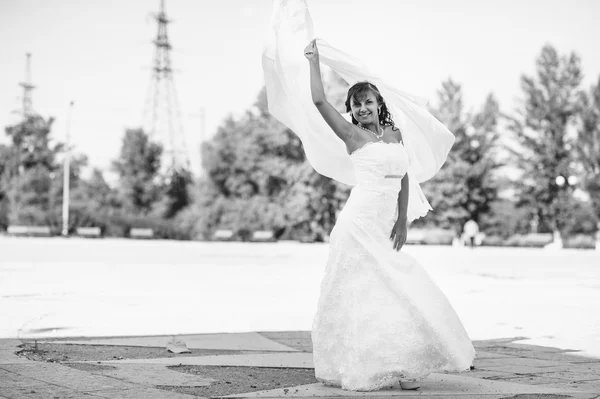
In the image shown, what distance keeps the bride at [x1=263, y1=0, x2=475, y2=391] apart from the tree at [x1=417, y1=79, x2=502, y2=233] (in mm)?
66246

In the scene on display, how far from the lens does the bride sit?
556 centimetres

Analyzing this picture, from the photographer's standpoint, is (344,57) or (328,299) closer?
(328,299)

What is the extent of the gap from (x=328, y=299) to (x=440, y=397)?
3.33 ft

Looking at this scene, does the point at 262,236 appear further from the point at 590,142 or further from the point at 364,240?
the point at 364,240

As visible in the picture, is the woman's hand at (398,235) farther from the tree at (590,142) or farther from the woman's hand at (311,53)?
the tree at (590,142)

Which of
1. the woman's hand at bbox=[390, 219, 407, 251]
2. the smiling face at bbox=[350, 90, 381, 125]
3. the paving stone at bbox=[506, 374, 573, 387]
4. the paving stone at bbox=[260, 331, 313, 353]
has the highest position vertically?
the smiling face at bbox=[350, 90, 381, 125]

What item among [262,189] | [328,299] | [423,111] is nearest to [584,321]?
[423,111]

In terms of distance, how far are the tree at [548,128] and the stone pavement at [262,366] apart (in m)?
62.1

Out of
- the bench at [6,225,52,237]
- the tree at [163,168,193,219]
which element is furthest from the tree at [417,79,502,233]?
the bench at [6,225,52,237]

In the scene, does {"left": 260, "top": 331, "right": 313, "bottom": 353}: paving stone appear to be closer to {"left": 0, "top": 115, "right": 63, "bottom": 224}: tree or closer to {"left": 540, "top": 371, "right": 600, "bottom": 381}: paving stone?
{"left": 540, "top": 371, "right": 600, "bottom": 381}: paving stone

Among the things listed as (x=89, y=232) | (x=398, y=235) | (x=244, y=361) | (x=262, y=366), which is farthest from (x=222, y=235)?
(x=398, y=235)

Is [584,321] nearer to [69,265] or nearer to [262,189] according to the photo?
[69,265]

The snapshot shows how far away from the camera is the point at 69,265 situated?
22.3 meters

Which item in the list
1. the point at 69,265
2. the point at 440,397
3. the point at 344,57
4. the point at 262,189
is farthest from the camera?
the point at 262,189
